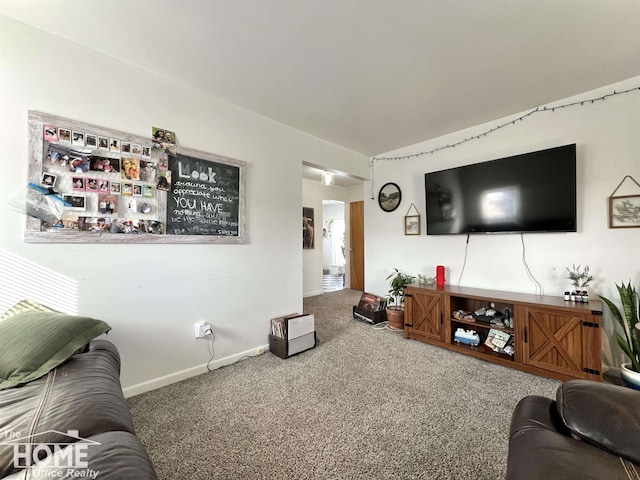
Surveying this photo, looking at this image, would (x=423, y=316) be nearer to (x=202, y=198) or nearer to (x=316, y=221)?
(x=202, y=198)

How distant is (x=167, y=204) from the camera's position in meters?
2.00

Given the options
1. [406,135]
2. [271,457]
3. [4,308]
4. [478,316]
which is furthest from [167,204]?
[478,316]

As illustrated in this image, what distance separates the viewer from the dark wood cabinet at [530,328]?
190cm

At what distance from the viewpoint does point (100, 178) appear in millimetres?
1724

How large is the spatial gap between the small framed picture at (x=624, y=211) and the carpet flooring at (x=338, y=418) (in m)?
1.44

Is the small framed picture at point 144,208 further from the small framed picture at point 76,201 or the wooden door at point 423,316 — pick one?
the wooden door at point 423,316

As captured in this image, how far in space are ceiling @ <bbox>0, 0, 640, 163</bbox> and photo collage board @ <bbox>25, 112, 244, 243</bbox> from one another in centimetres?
58

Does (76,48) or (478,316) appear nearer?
(76,48)

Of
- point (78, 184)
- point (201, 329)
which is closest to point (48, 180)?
point (78, 184)

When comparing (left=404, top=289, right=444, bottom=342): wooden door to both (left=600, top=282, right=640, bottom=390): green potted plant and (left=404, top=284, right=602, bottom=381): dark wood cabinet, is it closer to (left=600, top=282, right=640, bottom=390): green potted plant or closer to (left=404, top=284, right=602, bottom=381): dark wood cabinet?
(left=404, top=284, right=602, bottom=381): dark wood cabinet

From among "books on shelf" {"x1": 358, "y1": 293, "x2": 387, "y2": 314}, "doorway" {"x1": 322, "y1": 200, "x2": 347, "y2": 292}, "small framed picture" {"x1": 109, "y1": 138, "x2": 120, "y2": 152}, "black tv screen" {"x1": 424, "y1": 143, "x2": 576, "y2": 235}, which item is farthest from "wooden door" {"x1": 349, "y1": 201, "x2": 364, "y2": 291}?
"small framed picture" {"x1": 109, "y1": 138, "x2": 120, "y2": 152}

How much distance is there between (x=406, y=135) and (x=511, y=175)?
1.23 m

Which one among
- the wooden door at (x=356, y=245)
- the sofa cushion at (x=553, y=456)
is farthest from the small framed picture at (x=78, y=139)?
the wooden door at (x=356, y=245)

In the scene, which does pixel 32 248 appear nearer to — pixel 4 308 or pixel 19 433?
pixel 4 308
